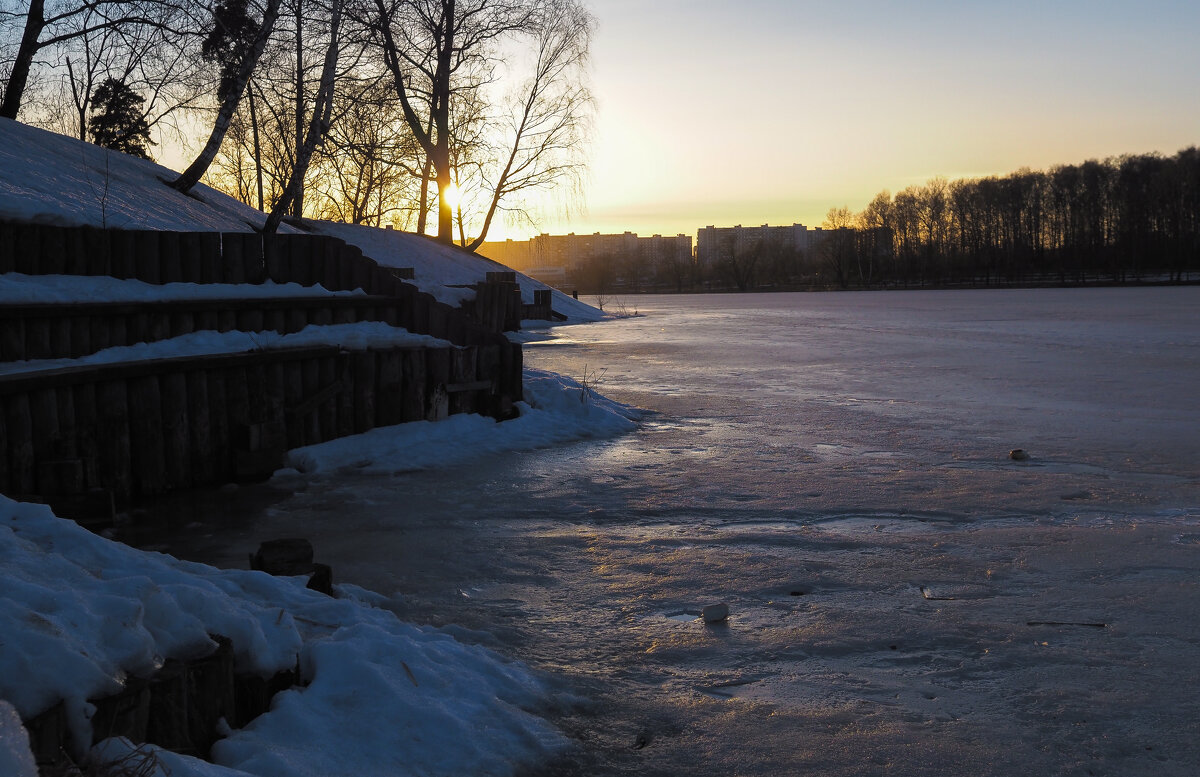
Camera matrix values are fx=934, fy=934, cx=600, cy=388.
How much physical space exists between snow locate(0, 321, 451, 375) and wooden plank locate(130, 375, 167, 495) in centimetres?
25

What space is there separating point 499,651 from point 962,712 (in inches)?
76.1

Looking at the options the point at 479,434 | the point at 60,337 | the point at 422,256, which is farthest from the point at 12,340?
the point at 422,256

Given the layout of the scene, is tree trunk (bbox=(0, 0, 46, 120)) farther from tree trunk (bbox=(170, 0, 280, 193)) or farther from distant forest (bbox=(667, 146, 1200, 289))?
distant forest (bbox=(667, 146, 1200, 289))

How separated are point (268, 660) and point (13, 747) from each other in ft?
4.06

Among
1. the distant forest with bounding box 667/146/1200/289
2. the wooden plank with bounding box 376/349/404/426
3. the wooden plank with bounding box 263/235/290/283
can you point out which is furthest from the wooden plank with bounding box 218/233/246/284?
the distant forest with bounding box 667/146/1200/289

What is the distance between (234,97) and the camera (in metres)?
13.6

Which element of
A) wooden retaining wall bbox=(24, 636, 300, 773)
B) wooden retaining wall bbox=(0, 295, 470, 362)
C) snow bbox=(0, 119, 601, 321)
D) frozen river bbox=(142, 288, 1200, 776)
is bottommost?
frozen river bbox=(142, 288, 1200, 776)

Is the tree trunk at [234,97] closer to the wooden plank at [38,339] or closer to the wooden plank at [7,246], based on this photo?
the wooden plank at [7,246]

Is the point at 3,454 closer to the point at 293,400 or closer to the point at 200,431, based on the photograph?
the point at 200,431

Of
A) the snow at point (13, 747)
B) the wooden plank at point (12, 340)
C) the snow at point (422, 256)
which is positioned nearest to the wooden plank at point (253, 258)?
the wooden plank at point (12, 340)

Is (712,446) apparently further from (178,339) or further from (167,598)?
(167,598)

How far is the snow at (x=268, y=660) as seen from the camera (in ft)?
8.49

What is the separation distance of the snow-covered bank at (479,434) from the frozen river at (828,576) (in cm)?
54

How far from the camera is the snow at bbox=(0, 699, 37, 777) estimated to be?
1990mm
